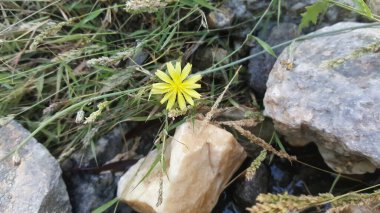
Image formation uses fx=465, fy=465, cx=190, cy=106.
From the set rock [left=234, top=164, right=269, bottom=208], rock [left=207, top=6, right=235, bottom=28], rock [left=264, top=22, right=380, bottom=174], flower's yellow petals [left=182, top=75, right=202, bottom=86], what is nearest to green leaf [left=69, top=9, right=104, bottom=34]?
rock [left=207, top=6, right=235, bottom=28]

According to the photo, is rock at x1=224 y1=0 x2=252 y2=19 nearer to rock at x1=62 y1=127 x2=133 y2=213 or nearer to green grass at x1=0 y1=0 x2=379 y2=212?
green grass at x1=0 y1=0 x2=379 y2=212

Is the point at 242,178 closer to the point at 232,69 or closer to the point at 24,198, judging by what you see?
the point at 232,69

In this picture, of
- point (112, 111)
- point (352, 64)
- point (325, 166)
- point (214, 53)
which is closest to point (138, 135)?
point (112, 111)

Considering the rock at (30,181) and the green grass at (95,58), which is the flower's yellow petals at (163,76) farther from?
the rock at (30,181)

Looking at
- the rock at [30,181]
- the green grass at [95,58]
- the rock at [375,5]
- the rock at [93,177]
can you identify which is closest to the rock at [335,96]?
the rock at [375,5]

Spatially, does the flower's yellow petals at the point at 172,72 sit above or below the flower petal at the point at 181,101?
above
